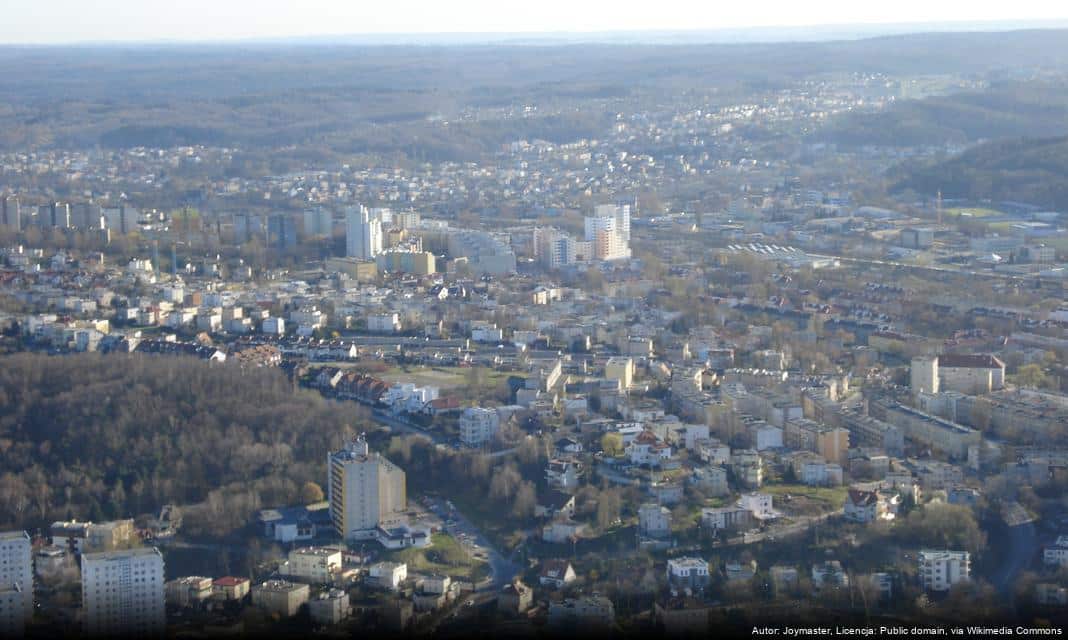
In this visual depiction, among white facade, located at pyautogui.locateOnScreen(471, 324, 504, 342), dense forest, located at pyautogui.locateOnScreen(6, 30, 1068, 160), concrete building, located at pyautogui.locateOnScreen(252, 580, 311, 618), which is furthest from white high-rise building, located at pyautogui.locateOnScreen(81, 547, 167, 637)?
dense forest, located at pyautogui.locateOnScreen(6, 30, 1068, 160)

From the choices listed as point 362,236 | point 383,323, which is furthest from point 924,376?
point 362,236

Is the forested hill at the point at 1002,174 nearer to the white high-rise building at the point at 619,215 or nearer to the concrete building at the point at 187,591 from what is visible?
the white high-rise building at the point at 619,215

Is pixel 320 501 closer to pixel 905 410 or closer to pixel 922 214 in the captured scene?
pixel 905 410

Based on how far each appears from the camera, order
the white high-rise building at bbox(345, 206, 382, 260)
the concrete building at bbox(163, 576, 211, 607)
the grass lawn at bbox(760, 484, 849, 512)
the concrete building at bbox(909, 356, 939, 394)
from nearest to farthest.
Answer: the concrete building at bbox(163, 576, 211, 607) < the grass lawn at bbox(760, 484, 849, 512) < the concrete building at bbox(909, 356, 939, 394) < the white high-rise building at bbox(345, 206, 382, 260)

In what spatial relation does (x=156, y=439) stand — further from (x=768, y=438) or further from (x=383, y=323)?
(x=383, y=323)

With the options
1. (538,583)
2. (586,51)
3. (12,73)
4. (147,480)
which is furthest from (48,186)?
(586,51)

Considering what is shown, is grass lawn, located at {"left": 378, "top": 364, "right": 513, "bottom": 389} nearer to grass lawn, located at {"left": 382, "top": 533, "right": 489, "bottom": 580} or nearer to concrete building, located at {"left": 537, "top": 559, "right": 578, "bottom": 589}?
grass lawn, located at {"left": 382, "top": 533, "right": 489, "bottom": 580}
